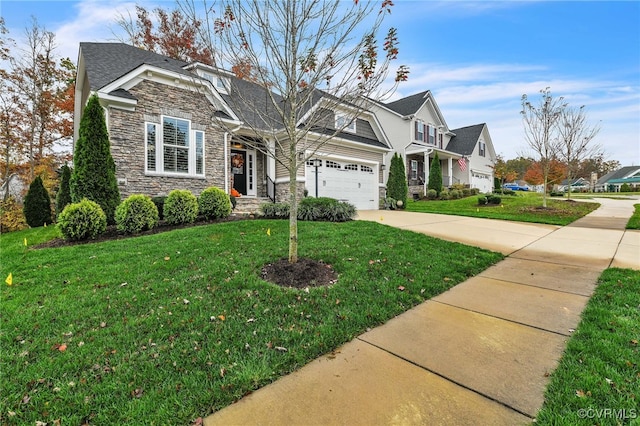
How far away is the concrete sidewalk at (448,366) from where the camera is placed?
195 cm

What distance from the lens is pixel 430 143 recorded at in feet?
79.9

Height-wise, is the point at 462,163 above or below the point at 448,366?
above

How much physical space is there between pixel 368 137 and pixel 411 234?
1052 centimetres

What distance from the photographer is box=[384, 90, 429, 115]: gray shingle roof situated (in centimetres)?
2306

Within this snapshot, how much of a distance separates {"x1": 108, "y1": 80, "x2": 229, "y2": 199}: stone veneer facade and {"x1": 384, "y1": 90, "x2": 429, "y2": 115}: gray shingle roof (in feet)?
56.2

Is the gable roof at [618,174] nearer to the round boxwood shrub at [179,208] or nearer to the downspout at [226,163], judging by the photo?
the downspout at [226,163]

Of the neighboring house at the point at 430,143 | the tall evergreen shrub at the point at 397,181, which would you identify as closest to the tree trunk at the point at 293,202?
the tall evergreen shrub at the point at 397,181

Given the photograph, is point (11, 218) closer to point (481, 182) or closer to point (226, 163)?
point (226, 163)

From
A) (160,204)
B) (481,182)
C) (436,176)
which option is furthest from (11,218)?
(481,182)

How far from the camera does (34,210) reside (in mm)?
11609

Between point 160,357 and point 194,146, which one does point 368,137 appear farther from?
point 160,357

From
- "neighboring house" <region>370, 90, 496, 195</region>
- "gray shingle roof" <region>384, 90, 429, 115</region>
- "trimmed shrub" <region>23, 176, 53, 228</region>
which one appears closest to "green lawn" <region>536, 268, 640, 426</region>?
"trimmed shrub" <region>23, 176, 53, 228</region>

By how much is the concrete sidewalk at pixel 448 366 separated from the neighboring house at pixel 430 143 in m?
17.4

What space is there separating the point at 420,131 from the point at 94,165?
854 inches
